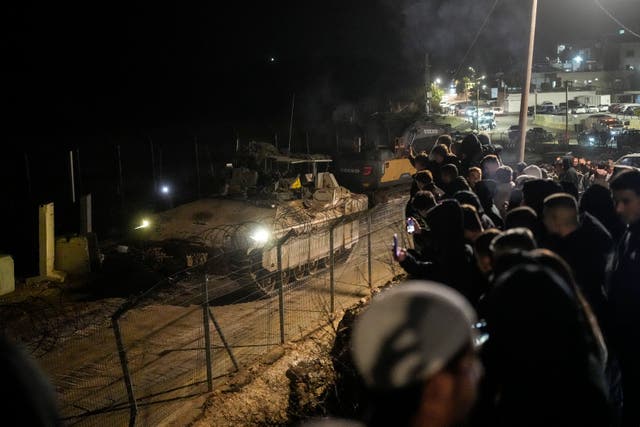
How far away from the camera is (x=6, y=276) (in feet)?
39.2

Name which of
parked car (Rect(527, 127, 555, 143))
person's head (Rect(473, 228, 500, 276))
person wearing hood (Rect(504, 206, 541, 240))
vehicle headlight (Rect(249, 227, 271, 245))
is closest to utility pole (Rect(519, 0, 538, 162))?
vehicle headlight (Rect(249, 227, 271, 245))

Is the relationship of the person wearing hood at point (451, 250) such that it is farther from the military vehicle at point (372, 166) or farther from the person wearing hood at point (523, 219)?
the military vehicle at point (372, 166)

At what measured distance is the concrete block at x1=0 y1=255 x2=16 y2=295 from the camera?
39.0 ft

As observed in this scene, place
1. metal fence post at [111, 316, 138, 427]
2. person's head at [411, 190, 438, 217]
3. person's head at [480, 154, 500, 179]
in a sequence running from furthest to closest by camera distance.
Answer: person's head at [480, 154, 500, 179] → person's head at [411, 190, 438, 217] → metal fence post at [111, 316, 138, 427]

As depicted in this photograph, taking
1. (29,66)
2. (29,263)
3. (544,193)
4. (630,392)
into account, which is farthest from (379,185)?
(29,66)

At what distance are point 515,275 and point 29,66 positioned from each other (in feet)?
119

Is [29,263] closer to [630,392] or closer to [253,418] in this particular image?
[253,418]

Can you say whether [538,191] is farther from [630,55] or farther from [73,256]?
[630,55]

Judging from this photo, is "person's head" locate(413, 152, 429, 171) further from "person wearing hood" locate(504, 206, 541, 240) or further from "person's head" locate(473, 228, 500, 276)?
"person's head" locate(473, 228, 500, 276)

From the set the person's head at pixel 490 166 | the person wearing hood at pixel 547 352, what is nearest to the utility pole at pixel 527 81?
the person's head at pixel 490 166

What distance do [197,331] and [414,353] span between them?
7739 millimetres

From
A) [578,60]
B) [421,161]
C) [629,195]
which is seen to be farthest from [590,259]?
[578,60]

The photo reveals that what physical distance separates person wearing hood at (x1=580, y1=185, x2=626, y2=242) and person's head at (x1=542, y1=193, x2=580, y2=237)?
154 cm

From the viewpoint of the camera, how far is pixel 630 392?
4.14m
